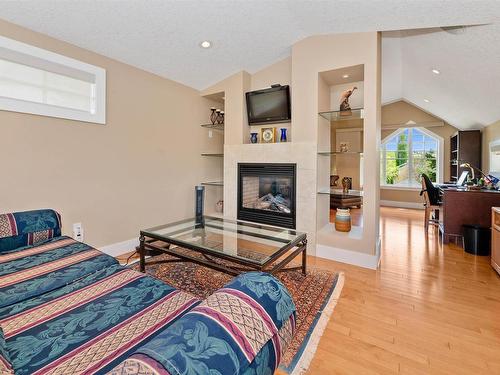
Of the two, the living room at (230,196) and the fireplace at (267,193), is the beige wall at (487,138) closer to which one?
the living room at (230,196)

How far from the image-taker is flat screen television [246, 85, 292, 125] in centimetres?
341

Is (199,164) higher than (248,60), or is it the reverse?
(248,60)

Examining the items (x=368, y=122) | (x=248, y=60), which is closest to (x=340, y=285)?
(x=368, y=122)

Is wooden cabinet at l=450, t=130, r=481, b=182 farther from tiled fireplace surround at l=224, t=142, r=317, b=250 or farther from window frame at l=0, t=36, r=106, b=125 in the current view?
window frame at l=0, t=36, r=106, b=125

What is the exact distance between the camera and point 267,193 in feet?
11.8

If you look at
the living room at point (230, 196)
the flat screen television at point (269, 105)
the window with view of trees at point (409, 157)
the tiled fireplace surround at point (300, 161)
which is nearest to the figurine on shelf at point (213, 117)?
the living room at point (230, 196)

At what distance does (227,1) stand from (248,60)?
45.9 inches

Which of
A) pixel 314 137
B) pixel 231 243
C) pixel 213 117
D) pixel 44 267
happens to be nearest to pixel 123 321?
pixel 44 267

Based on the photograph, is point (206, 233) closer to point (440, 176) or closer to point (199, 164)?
point (199, 164)

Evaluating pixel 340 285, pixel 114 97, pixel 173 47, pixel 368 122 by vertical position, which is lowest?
pixel 340 285

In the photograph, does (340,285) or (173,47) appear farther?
(173,47)

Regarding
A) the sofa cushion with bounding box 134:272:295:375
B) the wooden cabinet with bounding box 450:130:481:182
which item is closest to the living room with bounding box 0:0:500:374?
the sofa cushion with bounding box 134:272:295:375

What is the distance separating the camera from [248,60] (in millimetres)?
3432

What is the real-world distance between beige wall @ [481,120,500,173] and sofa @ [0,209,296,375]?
16.3 feet
